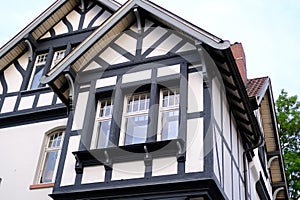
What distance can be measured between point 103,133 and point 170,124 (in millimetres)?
1692

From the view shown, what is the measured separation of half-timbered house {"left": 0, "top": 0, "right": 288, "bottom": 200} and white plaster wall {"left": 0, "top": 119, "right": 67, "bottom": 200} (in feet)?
0.11

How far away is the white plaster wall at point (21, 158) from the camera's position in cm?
1210

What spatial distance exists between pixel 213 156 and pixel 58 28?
866 cm

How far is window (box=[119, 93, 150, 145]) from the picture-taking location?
9.93 m

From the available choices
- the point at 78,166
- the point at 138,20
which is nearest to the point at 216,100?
the point at 138,20

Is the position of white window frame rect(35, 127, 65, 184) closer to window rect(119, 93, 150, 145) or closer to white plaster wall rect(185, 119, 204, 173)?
window rect(119, 93, 150, 145)

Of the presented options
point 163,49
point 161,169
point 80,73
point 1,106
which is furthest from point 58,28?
point 161,169

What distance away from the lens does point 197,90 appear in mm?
9930

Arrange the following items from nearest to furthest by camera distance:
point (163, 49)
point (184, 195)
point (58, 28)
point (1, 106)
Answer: point (184, 195) → point (163, 49) → point (1, 106) → point (58, 28)

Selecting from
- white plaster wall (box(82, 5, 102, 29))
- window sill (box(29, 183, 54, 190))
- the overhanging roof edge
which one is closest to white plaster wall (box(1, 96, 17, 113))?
the overhanging roof edge

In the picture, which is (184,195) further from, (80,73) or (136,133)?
(80,73)

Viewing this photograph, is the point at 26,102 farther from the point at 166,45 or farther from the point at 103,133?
the point at 166,45

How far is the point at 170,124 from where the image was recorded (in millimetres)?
9773

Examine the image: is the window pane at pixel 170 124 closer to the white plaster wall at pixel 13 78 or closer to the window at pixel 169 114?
the window at pixel 169 114
